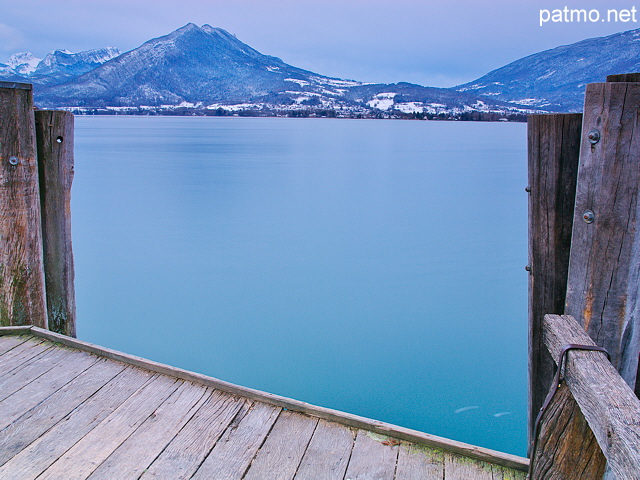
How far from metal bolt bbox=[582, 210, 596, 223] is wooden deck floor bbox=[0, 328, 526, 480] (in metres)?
0.92

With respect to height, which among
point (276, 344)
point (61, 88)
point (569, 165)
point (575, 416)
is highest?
point (61, 88)

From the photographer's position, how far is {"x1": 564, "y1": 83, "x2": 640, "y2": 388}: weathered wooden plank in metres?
1.46

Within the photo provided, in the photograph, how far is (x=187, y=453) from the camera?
6.51 feet

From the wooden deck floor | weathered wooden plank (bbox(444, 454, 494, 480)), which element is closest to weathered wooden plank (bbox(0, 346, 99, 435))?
the wooden deck floor

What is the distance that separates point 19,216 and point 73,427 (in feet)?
4.35

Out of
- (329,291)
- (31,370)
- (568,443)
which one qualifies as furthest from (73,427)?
(329,291)

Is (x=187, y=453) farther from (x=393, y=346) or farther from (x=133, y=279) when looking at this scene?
(x=133, y=279)

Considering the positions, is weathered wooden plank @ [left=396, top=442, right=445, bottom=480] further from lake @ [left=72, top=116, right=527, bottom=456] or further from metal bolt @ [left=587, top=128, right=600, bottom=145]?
lake @ [left=72, top=116, right=527, bottom=456]

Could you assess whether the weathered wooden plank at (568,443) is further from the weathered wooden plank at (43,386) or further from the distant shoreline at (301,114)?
the distant shoreline at (301,114)

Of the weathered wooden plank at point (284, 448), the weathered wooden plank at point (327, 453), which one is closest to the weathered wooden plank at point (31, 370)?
the weathered wooden plank at point (284, 448)

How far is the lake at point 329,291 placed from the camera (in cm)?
442

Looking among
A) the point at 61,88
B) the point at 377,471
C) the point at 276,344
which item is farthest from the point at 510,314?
the point at 61,88

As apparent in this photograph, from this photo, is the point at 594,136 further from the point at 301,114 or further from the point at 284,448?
the point at 301,114

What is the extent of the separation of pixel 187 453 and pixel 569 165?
1641mm
